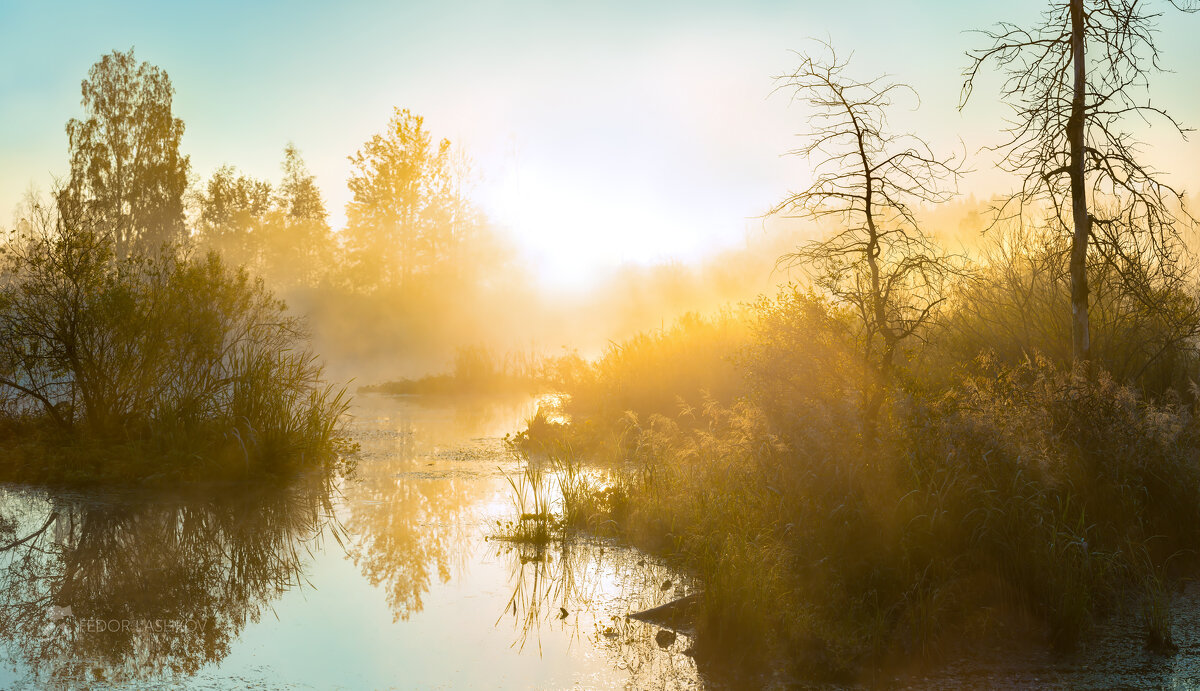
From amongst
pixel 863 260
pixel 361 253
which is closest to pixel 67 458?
pixel 863 260

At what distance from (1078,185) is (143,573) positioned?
760 cm

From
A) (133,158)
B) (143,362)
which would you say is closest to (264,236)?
(133,158)

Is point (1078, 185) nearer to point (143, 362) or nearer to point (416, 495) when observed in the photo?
point (416, 495)

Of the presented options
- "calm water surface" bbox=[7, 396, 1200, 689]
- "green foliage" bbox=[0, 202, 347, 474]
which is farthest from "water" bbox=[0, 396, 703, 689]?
"green foliage" bbox=[0, 202, 347, 474]

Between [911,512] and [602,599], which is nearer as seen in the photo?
[911,512]

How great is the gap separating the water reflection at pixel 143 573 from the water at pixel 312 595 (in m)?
0.02

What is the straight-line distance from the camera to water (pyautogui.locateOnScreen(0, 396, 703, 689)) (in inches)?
169

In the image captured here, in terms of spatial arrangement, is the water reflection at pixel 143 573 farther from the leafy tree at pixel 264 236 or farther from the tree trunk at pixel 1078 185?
the leafy tree at pixel 264 236

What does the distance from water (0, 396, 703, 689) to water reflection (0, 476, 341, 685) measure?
2 cm

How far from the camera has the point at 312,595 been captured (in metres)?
5.56

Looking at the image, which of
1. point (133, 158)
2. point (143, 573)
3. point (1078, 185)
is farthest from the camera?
point (133, 158)

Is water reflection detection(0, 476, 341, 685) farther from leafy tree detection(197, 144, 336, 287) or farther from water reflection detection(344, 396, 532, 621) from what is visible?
leafy tree detection(197, 144, 336, 287)

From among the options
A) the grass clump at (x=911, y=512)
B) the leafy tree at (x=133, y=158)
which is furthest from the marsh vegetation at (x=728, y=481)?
the leafy tree at (x=133, y=158)

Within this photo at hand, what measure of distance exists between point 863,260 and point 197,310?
802 cm
